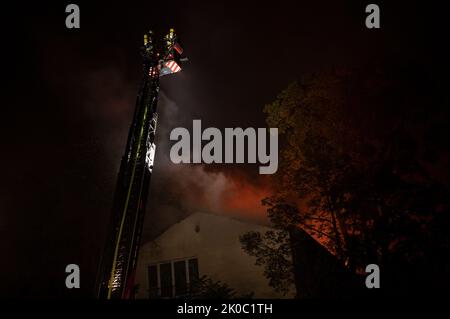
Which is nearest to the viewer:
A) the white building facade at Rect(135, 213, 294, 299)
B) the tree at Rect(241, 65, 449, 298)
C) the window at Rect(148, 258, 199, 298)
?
the tree at Rect(241, 65, 449, 298)

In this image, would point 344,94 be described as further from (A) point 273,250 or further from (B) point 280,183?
(A) point 273,250

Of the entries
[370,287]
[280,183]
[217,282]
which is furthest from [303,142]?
[217,282]

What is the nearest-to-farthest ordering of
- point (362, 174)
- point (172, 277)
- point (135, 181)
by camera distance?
point (135, 181), point (362, 174), point (172, 277)

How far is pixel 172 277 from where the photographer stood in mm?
15227

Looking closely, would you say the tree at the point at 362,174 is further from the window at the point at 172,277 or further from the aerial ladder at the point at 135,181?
the aerial ladder at the point at 135,181

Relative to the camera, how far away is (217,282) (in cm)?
1454

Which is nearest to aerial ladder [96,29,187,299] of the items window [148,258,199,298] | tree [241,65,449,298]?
tree [241,65,449,298]

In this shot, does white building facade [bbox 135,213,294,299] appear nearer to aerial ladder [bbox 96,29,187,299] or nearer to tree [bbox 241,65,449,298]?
tree [bbox 241,65,449,298]

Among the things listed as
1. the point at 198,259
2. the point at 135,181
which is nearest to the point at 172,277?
the point at 198,259

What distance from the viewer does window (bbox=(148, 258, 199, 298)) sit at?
1495 centimetres

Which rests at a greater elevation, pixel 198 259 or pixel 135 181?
pixel 135 181

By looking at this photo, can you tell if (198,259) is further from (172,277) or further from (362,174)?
(362,174)

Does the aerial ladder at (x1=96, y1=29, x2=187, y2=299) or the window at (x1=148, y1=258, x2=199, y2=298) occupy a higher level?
the aerial ladder at (x1=96, y1=29, x2=187, y2=299)
